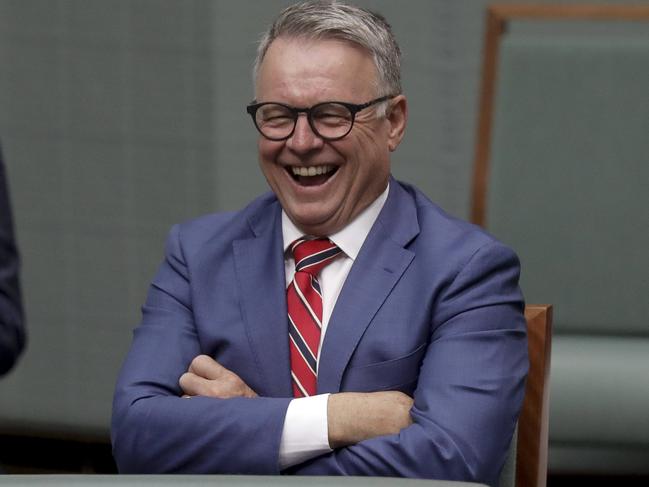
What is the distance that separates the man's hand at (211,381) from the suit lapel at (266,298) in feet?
0.14

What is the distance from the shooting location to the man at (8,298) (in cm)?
161

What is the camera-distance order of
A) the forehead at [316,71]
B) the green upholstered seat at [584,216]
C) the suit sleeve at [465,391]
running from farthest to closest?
the green upholstered seat at [584,216] < the forehead at [316,71] < the suit sleeve at [465,391]

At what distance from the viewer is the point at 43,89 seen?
10.3 ft

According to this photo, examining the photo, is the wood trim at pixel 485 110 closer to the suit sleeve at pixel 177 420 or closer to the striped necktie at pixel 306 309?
the striped necktie at pixel 306 309

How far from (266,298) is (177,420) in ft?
0.76

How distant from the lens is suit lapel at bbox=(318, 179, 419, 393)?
1.57 metres

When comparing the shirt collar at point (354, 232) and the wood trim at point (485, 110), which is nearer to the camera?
the shirt collar at point (354, 232)

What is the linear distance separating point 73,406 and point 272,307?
184 cm

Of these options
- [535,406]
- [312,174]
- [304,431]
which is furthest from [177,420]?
[535,406]

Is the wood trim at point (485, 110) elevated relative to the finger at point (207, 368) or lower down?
elevated

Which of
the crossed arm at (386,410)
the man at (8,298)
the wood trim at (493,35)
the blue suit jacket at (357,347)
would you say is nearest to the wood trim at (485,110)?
the wood trim at (493,35)

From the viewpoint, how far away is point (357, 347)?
1.57 meters

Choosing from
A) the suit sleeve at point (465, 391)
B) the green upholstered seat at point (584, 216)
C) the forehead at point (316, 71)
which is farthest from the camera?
the green upholstered seat at point (584, 216)

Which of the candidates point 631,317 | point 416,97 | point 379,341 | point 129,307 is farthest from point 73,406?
point 379,341
